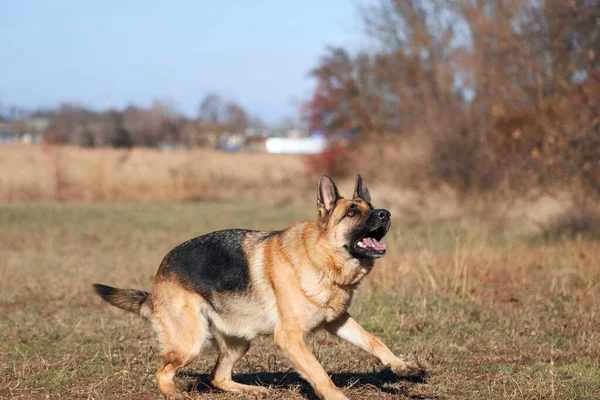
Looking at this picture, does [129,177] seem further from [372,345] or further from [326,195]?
[372,345]

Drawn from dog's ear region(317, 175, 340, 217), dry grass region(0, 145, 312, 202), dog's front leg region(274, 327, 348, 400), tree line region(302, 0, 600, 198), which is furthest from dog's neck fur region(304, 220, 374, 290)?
dry grass region(0, 145, 312, 202)

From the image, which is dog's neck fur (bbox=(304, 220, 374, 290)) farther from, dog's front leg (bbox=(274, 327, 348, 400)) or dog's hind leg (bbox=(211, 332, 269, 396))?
dog's hind leg (bbox=(211, 332, 269, 396))

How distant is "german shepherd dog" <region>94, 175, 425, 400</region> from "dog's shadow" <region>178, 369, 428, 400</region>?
13.3 inches

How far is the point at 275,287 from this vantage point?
19.0 feet

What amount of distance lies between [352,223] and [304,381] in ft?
5.18

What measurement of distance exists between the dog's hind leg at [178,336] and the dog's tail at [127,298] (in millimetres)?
357

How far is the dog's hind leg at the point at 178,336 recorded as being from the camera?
579 centimetres

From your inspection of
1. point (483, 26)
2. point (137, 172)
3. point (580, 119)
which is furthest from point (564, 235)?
point (137, 172)

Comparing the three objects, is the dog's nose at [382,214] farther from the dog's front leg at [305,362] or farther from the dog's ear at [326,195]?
the dog's front leg at [305,362]

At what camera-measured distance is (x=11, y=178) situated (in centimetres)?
2695

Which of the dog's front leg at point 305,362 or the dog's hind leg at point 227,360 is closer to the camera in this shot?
the dog's front leg at point 305,362

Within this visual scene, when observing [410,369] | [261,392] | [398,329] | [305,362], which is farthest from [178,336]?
[398,329]

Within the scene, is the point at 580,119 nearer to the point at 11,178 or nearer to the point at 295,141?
the point at 11,178

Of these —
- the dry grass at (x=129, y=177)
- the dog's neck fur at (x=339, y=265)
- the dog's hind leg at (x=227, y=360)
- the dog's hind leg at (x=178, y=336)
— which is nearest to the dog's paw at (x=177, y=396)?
the dog's hind leg at (x=178, y=336)
